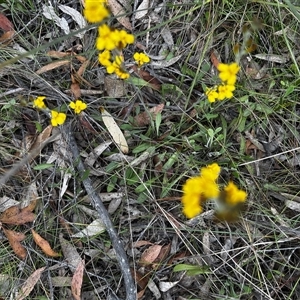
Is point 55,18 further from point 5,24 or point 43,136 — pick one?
point 43,136

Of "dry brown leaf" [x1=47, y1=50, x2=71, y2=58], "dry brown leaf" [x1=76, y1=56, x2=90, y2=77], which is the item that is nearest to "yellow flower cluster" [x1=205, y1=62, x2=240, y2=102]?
"dry brown leaf" [x1=76, y1=56, x2=90, y2=77]

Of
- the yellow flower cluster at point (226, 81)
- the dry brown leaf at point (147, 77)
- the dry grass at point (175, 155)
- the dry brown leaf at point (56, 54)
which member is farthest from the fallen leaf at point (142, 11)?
the yellow flower cluster at point (226, 81)

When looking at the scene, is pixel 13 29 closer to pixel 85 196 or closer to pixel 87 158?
pixel 87 158

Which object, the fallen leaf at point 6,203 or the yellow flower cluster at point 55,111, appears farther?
the fallen leaf at point 6,203

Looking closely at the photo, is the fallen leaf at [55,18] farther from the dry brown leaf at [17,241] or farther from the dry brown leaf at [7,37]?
the dry brown leaf at [17,241]

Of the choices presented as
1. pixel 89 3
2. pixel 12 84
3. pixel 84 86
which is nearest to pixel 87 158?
pixel 84 86

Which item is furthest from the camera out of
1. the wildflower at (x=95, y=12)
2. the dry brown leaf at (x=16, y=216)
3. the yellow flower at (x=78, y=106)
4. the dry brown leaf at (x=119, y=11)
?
the dry brown leaf at (x=119, y=11)

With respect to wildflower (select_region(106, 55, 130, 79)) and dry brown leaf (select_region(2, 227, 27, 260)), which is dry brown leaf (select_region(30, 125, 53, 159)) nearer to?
dry brown leaf (select_region(2, 227, 27, 260))

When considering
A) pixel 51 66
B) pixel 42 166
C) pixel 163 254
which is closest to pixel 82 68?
pixel 51 66
